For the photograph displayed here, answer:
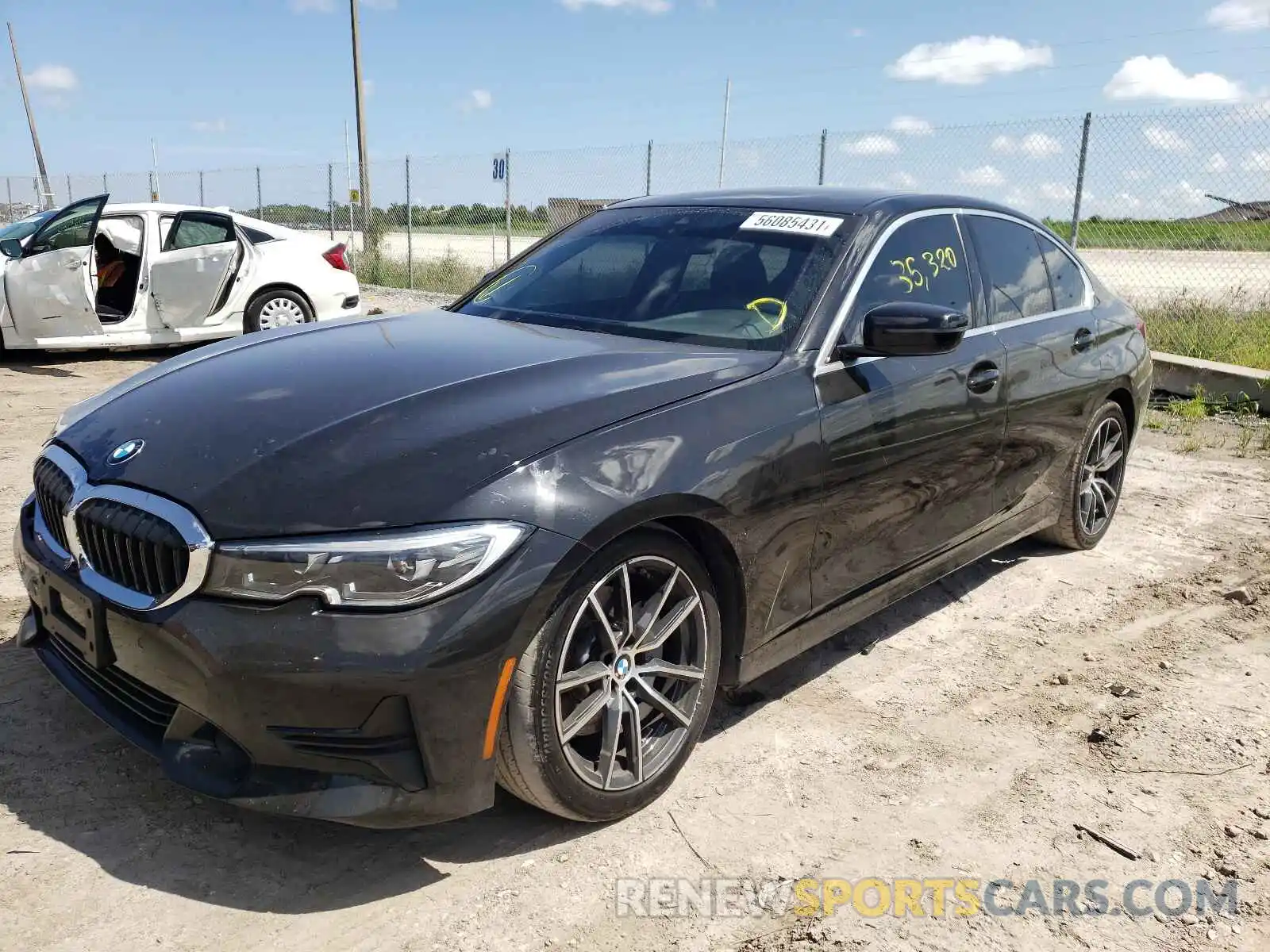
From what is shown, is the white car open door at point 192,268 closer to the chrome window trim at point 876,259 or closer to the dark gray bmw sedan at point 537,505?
the dark gray bmw sedan at point 537,505

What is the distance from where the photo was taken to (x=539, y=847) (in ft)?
9.08

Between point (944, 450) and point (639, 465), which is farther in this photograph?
point (944, 450)

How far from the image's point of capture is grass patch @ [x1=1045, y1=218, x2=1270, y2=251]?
10.9 m

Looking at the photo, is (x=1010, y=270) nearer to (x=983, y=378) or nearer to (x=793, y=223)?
(x=983, y=378)

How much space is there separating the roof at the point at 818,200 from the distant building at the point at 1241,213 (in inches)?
313

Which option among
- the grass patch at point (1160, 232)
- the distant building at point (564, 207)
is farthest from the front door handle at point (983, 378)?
the distant building at point (564, 207)

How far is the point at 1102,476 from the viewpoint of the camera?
5309mm

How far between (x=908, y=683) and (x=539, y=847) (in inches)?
64.2

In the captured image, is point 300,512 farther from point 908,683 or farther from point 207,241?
point 207,241

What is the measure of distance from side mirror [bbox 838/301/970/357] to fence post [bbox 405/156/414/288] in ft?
51.1

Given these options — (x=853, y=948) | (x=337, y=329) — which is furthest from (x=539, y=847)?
(x=337, y=329)

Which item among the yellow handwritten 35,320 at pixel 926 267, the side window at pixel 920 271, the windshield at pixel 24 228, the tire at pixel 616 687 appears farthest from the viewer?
the windshield at pixel 24 228

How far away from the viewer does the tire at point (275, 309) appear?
10508mm

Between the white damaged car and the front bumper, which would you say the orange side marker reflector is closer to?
the front bumper
